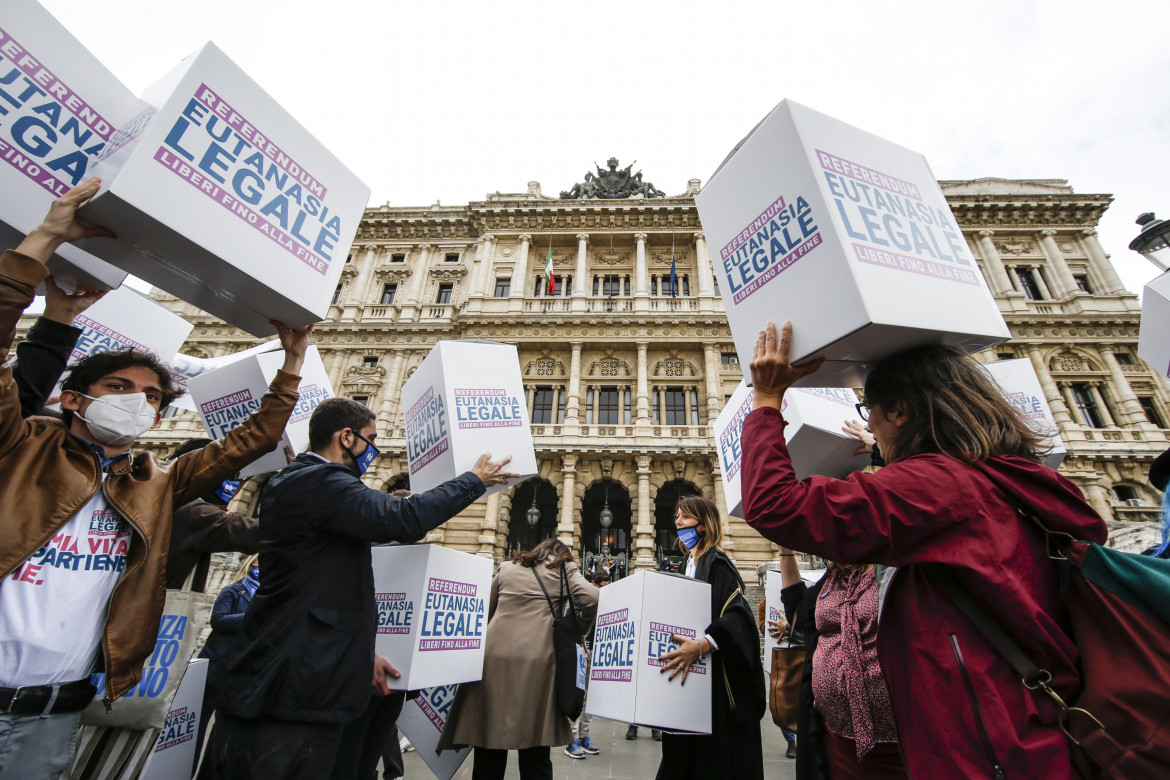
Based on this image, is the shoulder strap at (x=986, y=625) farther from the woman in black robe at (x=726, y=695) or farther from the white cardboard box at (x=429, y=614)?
the white cardboard box at (x=429, y=614)

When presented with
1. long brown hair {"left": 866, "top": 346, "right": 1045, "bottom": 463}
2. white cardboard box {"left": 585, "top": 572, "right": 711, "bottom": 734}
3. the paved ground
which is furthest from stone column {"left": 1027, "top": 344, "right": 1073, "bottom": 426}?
long brown hair {"left": 866, "top": 346, "right": 1045, "bottom": 463}

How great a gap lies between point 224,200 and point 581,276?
62.1 ft

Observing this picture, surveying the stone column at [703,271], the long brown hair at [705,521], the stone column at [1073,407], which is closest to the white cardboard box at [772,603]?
the long brown hair at [705,521]

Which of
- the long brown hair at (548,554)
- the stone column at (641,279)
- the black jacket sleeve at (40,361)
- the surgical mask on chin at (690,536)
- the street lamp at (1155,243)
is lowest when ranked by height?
the long brown hair at (548,554)

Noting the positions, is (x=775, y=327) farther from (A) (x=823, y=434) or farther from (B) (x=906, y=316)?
(A) (x=823, y=434)

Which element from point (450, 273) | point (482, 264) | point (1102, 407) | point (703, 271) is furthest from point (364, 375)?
point (1102, 407)

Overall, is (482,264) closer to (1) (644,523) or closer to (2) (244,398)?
(1) (644,523)

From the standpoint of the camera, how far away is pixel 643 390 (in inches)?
700

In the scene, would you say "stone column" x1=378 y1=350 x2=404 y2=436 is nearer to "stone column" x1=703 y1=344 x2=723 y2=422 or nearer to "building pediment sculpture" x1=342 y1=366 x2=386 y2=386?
"building pediment sculpture" x1=342 y1=366 x2=386 y2=386

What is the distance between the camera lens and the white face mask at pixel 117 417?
196cm

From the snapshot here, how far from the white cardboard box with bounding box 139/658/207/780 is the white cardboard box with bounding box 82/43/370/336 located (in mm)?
2105

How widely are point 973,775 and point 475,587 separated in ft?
9.15

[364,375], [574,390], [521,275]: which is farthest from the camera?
[521,275]

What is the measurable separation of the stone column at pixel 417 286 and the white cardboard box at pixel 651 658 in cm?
1896
